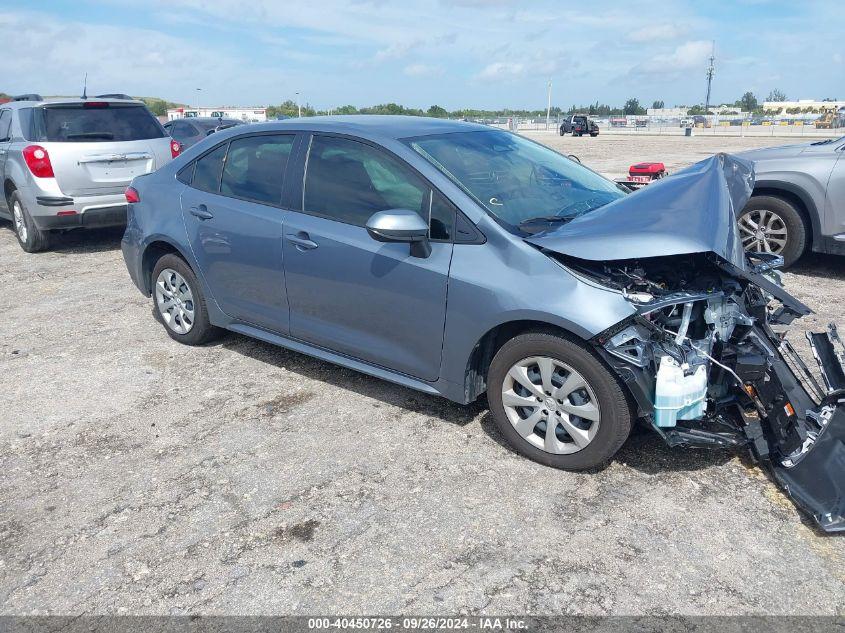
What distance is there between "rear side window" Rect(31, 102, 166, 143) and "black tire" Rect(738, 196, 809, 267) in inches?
289

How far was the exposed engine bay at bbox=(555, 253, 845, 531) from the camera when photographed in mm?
3047

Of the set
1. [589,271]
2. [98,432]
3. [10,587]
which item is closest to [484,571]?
[589,271]

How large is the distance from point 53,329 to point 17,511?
300cm

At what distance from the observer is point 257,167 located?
451cm

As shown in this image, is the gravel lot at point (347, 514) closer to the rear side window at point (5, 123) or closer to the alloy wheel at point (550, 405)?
the alloy wheel at point (550, 405)

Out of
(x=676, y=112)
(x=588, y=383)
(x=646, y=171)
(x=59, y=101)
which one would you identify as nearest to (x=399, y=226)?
(x=588, y=383)

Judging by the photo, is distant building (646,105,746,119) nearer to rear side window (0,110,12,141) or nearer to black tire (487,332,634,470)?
rear side window (0,110,12,141)

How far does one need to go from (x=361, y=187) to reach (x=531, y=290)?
4.22ft

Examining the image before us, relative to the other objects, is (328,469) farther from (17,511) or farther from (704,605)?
(704,605)

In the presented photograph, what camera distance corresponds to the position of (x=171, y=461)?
12.1 feet

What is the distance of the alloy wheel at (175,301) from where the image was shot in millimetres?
5141

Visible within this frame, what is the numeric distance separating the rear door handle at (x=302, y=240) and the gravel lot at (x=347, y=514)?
39.6 inches

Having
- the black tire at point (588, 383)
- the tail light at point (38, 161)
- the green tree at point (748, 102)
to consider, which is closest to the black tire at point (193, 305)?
the black tire at point (588, 383)

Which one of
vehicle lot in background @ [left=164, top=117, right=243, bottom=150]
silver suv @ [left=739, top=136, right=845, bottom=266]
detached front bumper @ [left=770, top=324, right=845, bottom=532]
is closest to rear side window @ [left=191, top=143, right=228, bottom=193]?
detached front bumper @ [left=770, top=324, right=845, bottom=532]
